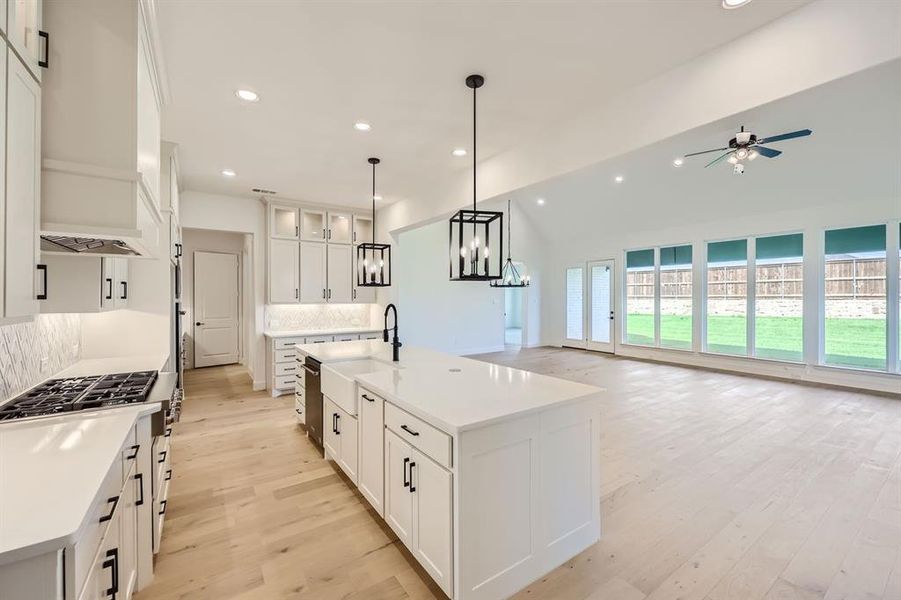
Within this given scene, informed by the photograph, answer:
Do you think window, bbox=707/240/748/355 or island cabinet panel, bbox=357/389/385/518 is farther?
window, bbox=707/240/748/355

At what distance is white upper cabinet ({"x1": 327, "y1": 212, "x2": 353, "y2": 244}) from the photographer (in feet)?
20.4

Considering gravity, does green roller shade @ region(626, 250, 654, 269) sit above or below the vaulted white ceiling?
below

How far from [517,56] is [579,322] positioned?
8500 mm

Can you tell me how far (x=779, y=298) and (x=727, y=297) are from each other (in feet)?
2.66

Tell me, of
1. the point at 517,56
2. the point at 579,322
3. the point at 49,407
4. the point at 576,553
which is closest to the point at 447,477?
the point at 576,553

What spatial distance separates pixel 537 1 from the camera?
1.97m

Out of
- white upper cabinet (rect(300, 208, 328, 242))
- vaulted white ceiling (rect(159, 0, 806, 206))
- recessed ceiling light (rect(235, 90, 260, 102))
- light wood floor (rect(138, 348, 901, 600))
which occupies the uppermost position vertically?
vaulted white ceiling (rect(159, 0, 806, 206))

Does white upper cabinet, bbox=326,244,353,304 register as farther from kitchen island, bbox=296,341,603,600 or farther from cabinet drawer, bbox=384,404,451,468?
cabinet drawer, bbox=384,404,451,468

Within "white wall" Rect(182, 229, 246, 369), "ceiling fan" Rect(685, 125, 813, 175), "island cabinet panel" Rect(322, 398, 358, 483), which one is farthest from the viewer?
"white wall" Rect(182, 229, 246, 369)

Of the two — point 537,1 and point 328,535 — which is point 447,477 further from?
point 537,1

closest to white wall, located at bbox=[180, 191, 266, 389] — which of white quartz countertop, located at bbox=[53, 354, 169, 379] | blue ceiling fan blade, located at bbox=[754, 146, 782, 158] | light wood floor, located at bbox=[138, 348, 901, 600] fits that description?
light wood floor, located at bbox=[138, 348, 901, 600]

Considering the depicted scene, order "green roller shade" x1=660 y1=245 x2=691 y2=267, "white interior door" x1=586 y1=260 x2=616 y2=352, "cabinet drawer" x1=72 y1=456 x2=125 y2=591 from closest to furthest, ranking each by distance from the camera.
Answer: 1. "cabinet drawer" x1=72 y1=456 x2=125 y2=591
2. "green roller shade" x1=660 y1=245 x2=691 y2=267
3. "white interior door" x1=586 y1=260 x2=616 y2=352

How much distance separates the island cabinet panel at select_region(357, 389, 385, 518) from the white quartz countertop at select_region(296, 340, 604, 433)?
0.11m

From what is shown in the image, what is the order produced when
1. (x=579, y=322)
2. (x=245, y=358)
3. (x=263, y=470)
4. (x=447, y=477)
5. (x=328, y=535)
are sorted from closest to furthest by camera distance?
(x=447, y=477) → (x=328, y=535) → (x=263, y=470) → (x=245, y=358) → (x=579, y=322)
